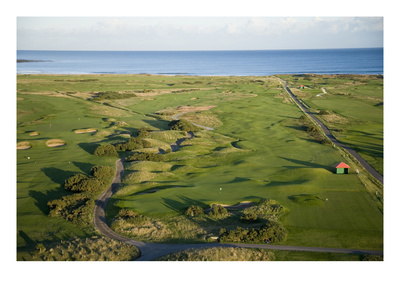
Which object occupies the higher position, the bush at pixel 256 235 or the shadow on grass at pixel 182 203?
the shadow on grass at pixel 182 203

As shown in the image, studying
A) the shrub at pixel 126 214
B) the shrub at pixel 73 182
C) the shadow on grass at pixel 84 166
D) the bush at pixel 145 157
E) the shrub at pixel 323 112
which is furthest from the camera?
the shrub at pixel 323 112

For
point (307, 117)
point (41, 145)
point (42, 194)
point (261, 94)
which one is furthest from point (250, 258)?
point (261, 94)

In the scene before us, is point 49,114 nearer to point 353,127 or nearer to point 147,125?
point 147,125

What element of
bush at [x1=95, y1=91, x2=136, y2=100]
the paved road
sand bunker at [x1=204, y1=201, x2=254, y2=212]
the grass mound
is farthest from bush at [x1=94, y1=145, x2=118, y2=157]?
bush at [x1=95, y1=91, x2=136, y2=100]

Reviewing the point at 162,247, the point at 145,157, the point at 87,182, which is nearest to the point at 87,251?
the point at 162,247

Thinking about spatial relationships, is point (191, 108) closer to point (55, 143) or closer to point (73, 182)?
point (55, 143)

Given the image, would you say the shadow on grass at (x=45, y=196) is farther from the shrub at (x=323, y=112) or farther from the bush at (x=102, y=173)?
the shrub at (x=323, y=112)

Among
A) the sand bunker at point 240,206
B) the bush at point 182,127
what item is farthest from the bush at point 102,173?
the bush at point 182,127

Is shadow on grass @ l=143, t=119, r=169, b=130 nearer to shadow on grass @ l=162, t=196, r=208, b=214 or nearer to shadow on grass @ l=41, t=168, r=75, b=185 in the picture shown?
shadow on grass @ l=41, t=168, r=75, b=185
